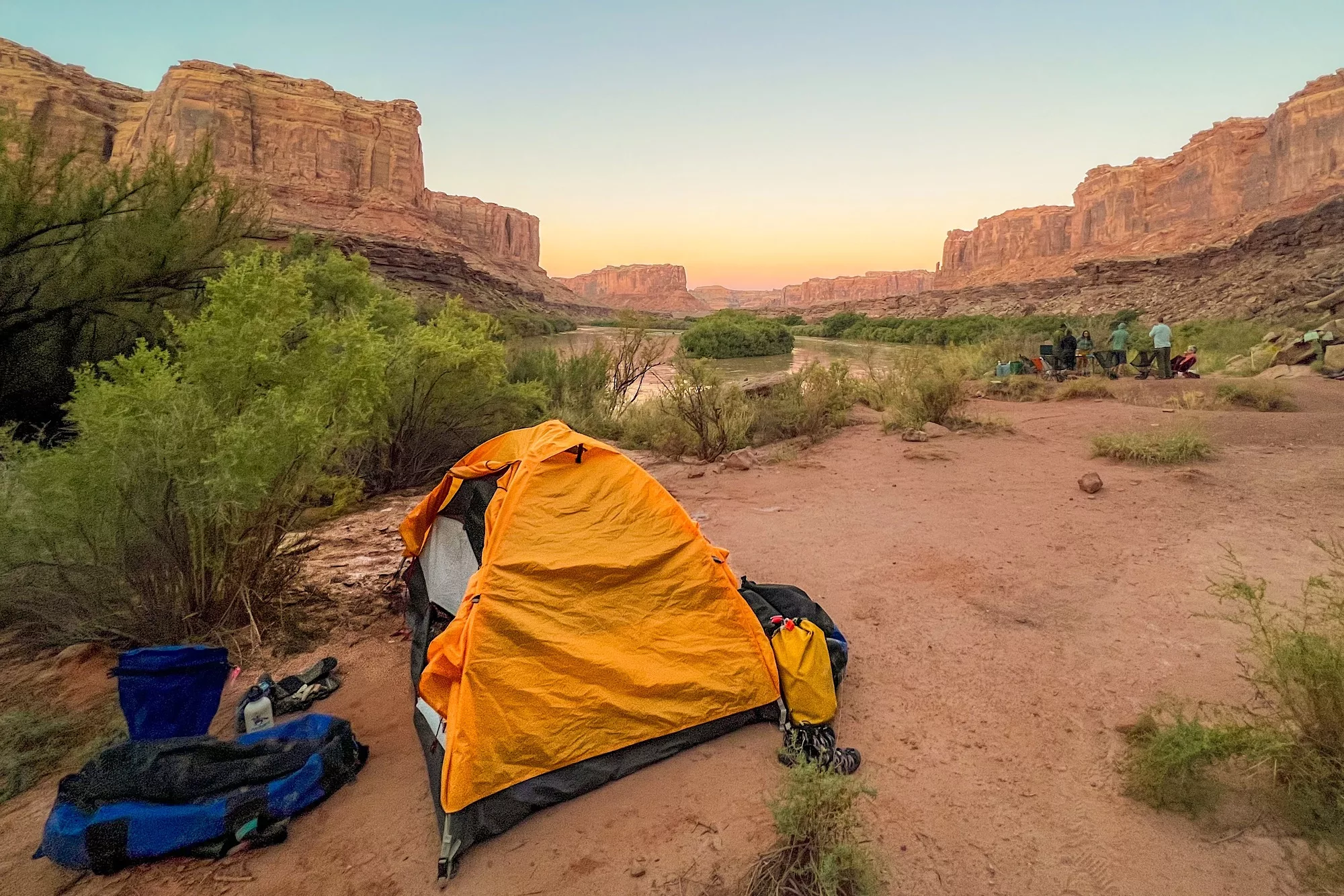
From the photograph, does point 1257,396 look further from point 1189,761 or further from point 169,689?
point 169,689

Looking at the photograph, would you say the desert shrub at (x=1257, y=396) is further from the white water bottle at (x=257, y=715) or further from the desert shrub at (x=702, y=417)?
the white water bottle at (x=257, y=715)

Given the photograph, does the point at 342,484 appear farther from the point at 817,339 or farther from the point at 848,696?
the point at 817,339

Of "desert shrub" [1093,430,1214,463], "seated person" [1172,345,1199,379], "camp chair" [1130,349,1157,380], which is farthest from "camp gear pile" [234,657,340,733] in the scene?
"seated person" [1172,345,1199,379]

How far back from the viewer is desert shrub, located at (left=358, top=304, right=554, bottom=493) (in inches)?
312

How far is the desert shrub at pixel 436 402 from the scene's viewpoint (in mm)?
7914

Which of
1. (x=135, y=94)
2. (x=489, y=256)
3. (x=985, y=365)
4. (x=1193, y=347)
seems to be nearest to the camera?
(x=985, y=365)

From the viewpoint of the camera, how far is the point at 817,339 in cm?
5125

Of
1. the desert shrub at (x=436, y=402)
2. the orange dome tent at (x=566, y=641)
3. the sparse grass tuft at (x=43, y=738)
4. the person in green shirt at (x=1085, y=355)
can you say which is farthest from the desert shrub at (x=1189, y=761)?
the person in green shirt at (x=1085, y=355)

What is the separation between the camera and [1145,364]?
15.5 m

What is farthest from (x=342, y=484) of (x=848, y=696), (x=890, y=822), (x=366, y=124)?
(x=366, y=124)

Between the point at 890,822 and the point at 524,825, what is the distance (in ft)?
5.19

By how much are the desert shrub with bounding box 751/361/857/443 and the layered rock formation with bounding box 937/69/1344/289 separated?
6450 centimetres

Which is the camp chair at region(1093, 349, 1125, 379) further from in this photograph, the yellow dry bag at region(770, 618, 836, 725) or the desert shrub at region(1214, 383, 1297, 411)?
the yellow dry bag at region(770, 618, 836, 725)

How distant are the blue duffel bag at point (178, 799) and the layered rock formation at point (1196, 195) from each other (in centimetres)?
7494
